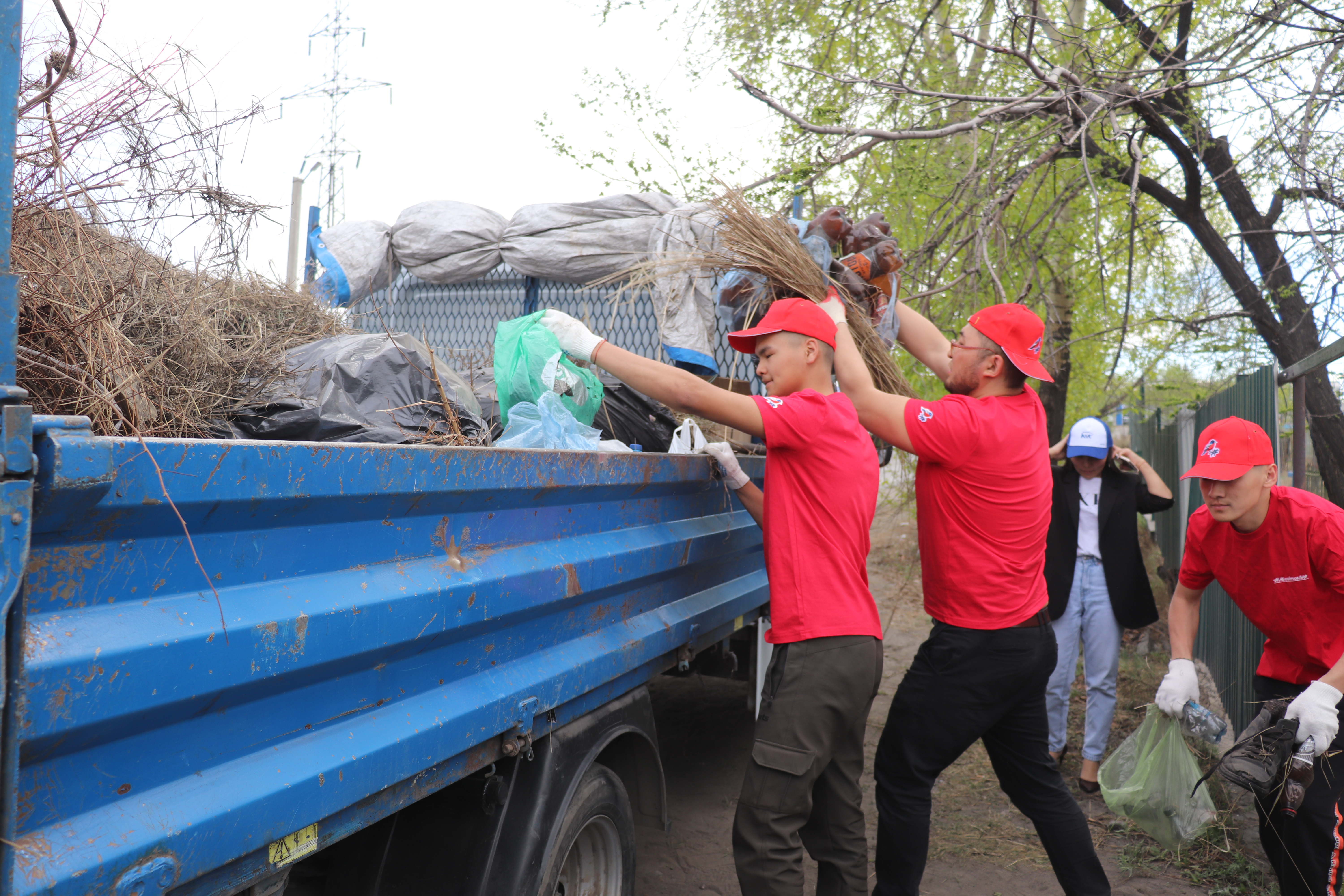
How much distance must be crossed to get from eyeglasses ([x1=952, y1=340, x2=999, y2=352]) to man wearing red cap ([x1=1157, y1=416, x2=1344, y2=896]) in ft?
2.55

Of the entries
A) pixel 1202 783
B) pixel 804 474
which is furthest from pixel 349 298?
pixel 1202 783

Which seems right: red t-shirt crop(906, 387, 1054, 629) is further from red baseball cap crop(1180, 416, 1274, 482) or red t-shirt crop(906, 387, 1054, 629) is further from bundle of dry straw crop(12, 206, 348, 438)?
bundle of dry straw crop(12, 206, 348, 438)

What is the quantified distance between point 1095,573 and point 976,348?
7.71 feet

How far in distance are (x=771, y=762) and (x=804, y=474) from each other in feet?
2.65

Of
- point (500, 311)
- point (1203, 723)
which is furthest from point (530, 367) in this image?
point (1203, 723)

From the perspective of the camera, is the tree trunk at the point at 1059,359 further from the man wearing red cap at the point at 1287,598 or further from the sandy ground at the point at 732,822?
the man wearing red cap at the point at 1287,598

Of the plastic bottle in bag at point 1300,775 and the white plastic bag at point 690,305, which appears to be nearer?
the plastic bottle in bag at point 1300,775

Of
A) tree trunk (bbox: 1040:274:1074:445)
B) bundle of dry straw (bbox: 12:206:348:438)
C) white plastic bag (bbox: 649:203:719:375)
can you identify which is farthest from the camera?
tree trunk (bbox: 1040:274:1074:445)

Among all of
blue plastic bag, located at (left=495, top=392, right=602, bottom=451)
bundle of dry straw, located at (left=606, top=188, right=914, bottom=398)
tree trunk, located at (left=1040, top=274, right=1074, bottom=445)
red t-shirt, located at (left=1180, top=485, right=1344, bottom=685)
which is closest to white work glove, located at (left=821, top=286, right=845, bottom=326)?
bundle of dry straw, located at (left=606, top=188, right=914, bottom=398)

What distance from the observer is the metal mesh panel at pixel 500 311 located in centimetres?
418

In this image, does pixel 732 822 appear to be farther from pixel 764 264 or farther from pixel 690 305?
pixel 764 264

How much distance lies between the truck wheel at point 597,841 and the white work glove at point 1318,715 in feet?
6.65

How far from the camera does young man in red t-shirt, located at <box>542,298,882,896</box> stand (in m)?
2.34

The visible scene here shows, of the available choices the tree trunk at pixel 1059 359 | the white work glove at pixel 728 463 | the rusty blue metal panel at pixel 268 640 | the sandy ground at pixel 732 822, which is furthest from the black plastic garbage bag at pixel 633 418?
the tree trunk at pixel 1059 359
